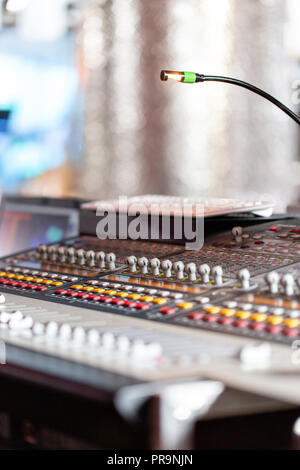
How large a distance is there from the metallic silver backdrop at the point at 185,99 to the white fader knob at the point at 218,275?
3.37 feet

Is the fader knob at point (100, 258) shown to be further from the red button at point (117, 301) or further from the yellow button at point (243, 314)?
the yellow button at point (243, 314)

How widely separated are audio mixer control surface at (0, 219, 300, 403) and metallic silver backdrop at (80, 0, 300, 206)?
64cm

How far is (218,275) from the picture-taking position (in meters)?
1.38

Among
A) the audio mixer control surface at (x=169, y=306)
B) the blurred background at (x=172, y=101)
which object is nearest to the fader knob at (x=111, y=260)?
the audio mixer control surface at (x=169, y=306)

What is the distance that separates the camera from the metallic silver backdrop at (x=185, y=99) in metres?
2.37

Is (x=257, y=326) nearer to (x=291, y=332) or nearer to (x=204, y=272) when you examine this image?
(x=291, y=332)

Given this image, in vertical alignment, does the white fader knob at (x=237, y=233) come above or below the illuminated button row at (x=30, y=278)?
above

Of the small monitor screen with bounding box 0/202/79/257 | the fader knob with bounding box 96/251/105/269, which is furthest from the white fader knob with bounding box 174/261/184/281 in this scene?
the small monitor screen with bounding box 0/202/79/257

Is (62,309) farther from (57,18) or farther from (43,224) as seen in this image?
(57,18)

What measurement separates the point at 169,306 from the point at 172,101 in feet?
4.14

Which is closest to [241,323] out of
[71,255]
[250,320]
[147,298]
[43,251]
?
[250,320]

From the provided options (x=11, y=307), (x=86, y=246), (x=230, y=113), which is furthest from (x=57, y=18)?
(x=11, y=307)

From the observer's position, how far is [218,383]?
91 cm

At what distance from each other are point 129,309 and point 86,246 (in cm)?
60
